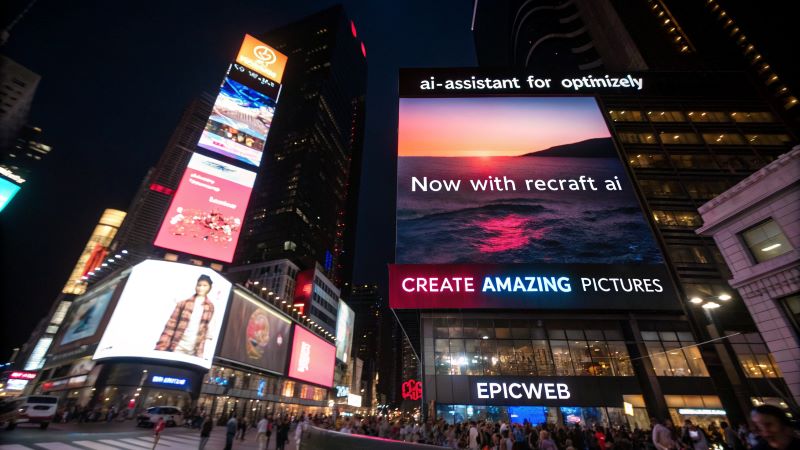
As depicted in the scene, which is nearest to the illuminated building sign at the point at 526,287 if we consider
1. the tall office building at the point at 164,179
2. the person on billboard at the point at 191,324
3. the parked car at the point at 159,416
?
the parked car at the point at 159,416

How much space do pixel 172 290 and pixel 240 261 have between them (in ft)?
251

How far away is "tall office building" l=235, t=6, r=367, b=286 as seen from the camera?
343 feet

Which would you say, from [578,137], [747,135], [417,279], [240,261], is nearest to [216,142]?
[417,279]

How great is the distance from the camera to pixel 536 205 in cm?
2578

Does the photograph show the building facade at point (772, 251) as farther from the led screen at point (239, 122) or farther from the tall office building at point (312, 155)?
the tall office building at point (312, 155)

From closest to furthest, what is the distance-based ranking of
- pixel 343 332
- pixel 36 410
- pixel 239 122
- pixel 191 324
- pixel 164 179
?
pixel 36 410 → pixel 191 324 → pixel 239 122 → pixel 343 332 → pixel 164 179

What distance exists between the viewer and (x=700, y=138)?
113ft

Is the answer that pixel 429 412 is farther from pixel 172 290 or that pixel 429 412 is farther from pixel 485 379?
pixel 172 290

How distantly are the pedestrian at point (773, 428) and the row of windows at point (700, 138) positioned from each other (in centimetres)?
3787

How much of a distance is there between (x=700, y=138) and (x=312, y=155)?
105 metres


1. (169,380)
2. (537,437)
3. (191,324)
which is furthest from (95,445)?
(169,380)

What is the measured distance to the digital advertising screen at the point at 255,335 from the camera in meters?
38.5

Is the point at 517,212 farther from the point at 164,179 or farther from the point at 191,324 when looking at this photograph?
the point at 164,179

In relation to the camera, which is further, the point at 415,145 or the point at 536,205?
the point at 415,145
